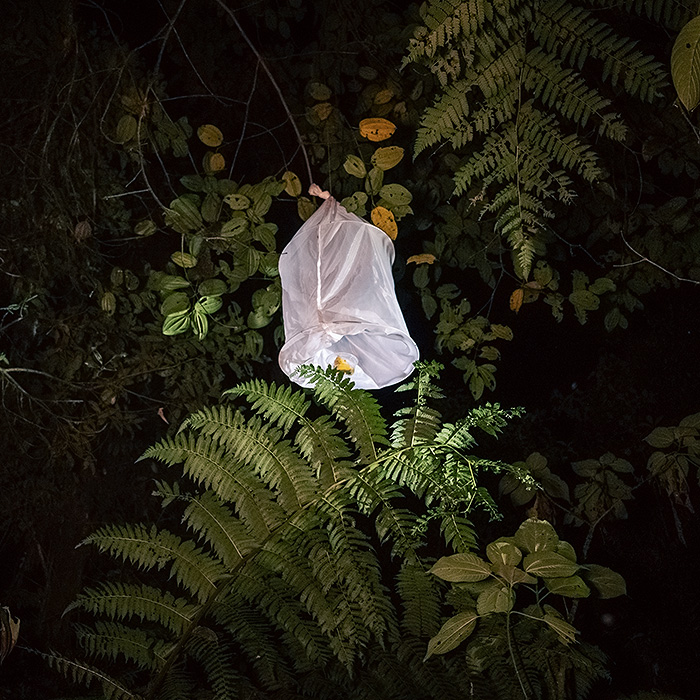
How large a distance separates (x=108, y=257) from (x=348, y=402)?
4.32ft

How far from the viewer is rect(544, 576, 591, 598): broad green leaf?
1.50m

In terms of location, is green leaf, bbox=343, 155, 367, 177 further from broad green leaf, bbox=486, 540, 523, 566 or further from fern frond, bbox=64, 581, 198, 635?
fern frond, bbox=64, 581, 198, 635

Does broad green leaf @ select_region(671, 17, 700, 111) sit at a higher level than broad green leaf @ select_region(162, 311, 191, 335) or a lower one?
higher

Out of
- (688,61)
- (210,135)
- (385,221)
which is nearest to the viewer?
(688,61)

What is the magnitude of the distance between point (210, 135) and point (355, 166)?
55cm

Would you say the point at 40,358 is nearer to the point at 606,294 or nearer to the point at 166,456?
the point at 166,456

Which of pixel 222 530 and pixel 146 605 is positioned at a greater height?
pixel 222 530

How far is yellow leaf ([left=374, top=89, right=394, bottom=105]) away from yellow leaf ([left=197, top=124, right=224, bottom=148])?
1.88 ft

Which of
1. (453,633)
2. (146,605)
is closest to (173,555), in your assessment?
(146,605)

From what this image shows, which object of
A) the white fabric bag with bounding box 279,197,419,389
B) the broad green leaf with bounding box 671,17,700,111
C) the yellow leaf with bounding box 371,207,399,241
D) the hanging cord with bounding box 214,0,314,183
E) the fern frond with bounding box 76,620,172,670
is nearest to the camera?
the broad green leaf with bounding box 671,17,700,111

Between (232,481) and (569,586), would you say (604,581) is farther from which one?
(232,481)

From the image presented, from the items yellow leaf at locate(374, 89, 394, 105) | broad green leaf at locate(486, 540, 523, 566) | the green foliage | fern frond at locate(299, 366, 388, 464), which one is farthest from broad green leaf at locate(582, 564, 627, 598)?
yellow leaf at locate(374, 89, 394, 105)

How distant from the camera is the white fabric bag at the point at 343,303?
1.75m

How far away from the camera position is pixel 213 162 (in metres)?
2.35
